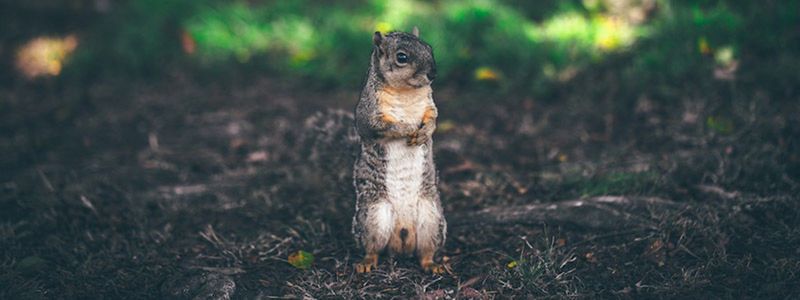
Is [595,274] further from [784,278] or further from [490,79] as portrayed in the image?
[490,79]

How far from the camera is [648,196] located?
3.48m

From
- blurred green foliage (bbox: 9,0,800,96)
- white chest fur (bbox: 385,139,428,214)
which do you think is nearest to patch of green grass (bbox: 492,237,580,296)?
white chest fur (bbox: 385,139,428,214)

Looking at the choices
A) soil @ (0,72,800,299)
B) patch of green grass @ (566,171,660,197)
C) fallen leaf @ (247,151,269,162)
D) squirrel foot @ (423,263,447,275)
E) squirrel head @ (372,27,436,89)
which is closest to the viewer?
squirrel head @ (372,27,436,89)

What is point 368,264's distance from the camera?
302 cm

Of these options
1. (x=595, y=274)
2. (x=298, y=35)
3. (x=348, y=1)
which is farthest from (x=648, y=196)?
(x=348, y=1)

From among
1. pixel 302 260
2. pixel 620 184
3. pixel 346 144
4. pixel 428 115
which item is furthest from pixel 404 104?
pixel 620 184

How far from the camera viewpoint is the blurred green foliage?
15.4ft

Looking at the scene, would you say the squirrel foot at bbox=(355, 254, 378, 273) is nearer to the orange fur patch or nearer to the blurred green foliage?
the orange fur patch

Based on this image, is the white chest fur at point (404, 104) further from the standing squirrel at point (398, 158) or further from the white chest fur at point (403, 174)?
the white chest fur at point (403, 174)

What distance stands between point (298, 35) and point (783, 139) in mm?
4005

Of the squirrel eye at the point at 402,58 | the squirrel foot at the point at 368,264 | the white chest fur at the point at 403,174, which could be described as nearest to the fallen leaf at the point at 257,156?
the squirrel foot at the point at 368,264

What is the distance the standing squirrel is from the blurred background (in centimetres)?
18

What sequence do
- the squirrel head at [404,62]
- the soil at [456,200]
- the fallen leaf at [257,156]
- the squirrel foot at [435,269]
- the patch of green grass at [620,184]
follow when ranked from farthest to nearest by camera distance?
the fallen leaf at [257,156] → the patch of green grass at [620,184] → the squirrel foot at [435,269] → the soil at [456,200] → the squirrel head at [404,62]

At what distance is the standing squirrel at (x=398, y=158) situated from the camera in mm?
2736
